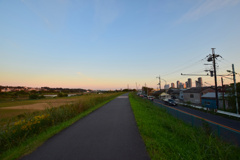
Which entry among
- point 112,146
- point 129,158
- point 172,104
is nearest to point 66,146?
point 112,146

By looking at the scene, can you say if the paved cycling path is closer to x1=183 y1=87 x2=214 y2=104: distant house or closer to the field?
the field

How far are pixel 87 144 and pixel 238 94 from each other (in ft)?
73.9

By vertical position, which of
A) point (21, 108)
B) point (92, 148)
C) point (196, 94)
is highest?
point (196, 94)

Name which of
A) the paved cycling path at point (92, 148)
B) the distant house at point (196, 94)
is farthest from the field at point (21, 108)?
the distant house at point (196, 94)

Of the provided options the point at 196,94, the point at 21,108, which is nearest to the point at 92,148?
the point at 21,108

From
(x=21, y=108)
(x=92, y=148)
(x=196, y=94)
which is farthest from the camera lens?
(x=196, y=94)

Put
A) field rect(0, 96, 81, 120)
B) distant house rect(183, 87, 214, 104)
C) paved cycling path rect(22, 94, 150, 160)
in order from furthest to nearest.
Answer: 1. distant house rect(183, 87, 214, 104)
2. field rect(0, 96, 81, 120)
3. paved cycling path rect(22, 94, 150, 160)

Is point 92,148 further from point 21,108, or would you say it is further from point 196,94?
point 196,94

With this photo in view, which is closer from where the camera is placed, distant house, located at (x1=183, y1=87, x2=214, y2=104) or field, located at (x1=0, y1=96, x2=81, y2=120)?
field, located at (x1=0, y1=96, x2=81, y2=120)

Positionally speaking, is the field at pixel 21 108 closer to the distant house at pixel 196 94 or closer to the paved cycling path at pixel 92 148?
the paved cycling path at pixel 92 148

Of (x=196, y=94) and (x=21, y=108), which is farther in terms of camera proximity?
(x=196, y=94)

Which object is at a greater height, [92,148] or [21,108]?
[92,148]

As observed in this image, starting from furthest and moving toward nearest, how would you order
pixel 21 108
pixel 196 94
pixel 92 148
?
pixel 196 94, pixel 21 108, pixel 92 148

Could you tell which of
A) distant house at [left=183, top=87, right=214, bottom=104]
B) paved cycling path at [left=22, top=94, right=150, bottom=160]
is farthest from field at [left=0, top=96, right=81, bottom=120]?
distant house at [left=183, top=87, right=214, bottom=104]
